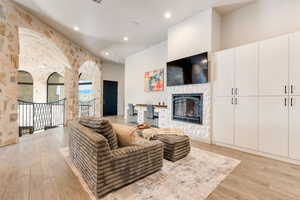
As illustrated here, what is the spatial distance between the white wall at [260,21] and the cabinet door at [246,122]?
1.57m

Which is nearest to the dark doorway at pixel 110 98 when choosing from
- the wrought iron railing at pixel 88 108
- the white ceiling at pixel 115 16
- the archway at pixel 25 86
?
the wrought iron railing at pixel 88 108

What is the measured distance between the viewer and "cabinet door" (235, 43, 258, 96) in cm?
287

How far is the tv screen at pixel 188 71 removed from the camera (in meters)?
3.57

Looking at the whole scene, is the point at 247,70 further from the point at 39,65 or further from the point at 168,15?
the point at 39,65

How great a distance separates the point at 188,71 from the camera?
3.90 meters

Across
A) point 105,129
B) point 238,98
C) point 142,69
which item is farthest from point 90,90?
point 238,98

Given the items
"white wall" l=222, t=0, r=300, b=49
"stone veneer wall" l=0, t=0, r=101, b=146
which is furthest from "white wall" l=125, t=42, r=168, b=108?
"stone veneer wall" l=0, t=0, r=101, b=146

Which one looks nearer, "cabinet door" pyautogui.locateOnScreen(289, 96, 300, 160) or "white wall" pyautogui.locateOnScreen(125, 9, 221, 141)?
"cabinet door" pyautogui.locateOnScreen(289, 96, 300, 160)

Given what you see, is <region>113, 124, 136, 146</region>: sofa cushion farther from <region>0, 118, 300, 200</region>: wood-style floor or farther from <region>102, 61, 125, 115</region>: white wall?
<region>102, 61, 125, 115</region>: white wall

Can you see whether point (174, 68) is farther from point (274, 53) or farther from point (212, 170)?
point (212, 170)

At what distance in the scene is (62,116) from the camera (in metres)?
5.80

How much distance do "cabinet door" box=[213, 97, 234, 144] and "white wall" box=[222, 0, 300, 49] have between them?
5.28ft

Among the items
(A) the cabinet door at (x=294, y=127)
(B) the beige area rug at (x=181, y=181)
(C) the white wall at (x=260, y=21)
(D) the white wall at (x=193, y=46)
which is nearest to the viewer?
(B) the beige area rug at (x=181, y=181)

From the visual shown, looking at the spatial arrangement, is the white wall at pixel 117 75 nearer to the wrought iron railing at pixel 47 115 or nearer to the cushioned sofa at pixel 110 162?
the wrought iron railing at pixel 47 115
